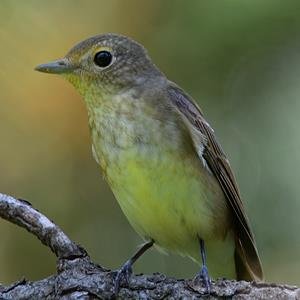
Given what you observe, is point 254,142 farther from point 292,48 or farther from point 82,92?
point 82,92

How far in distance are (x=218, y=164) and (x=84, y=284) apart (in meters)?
1.43

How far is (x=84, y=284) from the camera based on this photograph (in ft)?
15.0

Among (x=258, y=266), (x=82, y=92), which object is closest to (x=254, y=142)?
(x=258, y=266)

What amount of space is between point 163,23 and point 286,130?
1.27 m

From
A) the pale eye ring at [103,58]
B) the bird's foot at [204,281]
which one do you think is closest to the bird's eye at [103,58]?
the pale eye ring at [103,58]

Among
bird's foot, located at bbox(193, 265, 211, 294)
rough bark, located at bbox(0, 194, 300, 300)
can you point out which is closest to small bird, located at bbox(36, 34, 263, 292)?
rough bark, located at bbox(0, 194, 300, 300)

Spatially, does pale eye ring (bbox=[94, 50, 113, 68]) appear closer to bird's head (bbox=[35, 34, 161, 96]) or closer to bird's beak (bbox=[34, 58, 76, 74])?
bird's head (bbox=[35, 34, 161, 96])

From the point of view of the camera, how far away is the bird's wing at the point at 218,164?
18.1 ft

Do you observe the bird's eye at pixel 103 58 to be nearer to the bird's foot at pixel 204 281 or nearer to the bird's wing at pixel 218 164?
the bird's wing at pixel 218 164

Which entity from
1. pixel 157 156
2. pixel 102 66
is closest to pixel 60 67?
pixel 102 66

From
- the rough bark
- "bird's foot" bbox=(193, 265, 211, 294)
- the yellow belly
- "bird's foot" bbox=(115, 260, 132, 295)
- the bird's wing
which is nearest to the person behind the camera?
the rough bark

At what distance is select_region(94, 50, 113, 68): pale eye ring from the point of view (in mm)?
5613

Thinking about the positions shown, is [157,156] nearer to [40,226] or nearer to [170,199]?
[170,199]

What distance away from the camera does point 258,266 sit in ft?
18.7
